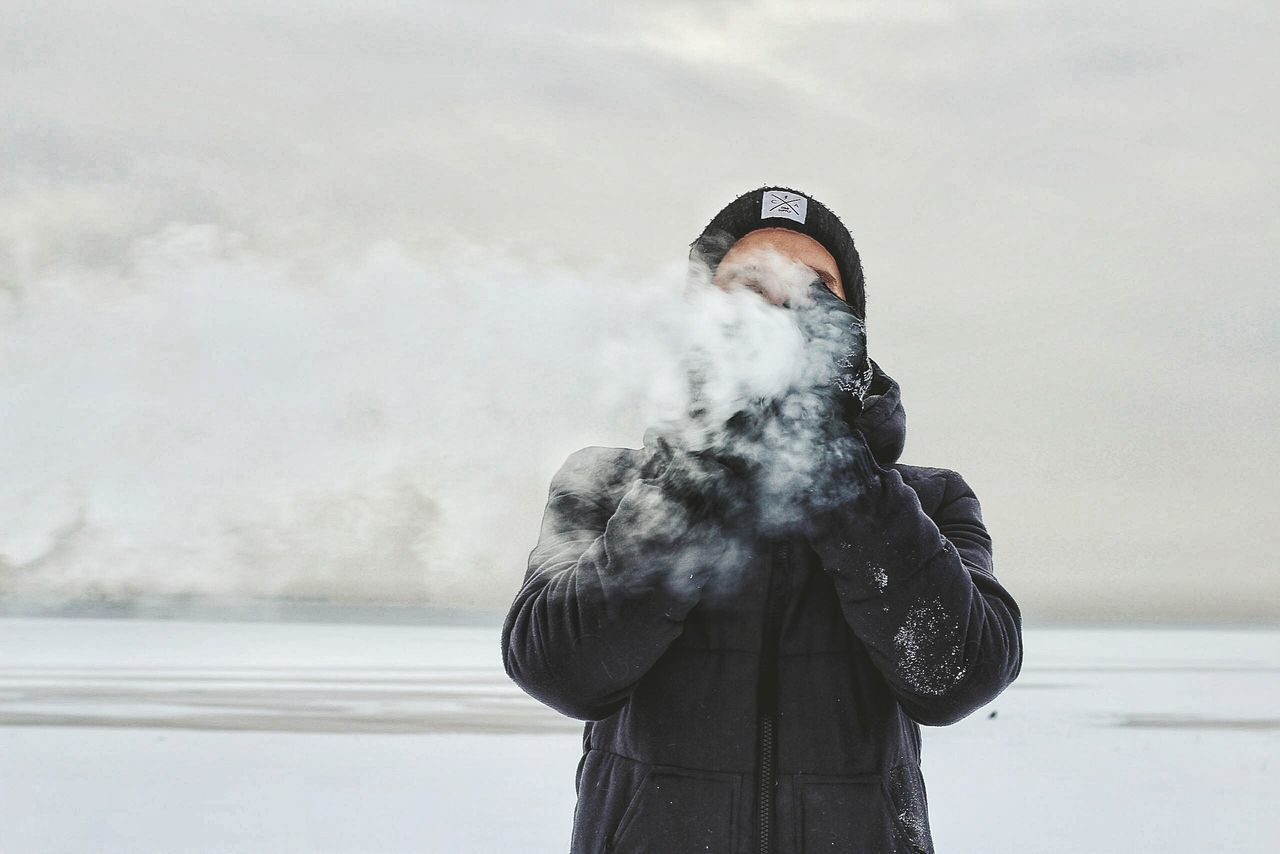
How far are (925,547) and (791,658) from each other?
0.25 meters

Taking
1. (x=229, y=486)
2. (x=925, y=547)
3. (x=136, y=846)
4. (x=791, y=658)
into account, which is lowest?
(x=136, y=846)

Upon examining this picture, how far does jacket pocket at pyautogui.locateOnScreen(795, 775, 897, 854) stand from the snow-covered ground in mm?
5025

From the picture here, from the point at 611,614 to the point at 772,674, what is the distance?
27 cm

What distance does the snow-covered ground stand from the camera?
21.5ft

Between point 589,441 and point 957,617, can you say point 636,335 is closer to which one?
point 589,441

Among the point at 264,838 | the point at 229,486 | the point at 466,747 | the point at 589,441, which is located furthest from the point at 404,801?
the point at 589,441

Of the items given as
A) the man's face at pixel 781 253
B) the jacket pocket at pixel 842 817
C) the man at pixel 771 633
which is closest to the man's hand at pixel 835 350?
the man at pixel 771 633

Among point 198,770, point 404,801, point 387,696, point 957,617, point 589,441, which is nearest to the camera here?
point 957,617

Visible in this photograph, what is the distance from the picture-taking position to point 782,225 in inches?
67.5

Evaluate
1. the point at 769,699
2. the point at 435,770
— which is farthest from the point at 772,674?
the point at 435,770

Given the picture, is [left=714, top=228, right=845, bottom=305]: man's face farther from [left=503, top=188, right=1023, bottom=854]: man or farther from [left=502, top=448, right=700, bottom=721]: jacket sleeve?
[left=502, top=448, right=700, bottom=721]: jacket sleeve

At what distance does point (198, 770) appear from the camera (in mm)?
8727

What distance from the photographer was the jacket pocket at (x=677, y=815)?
1.43m

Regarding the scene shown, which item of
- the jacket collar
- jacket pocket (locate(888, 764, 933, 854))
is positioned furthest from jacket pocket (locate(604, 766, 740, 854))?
the jacket collar
